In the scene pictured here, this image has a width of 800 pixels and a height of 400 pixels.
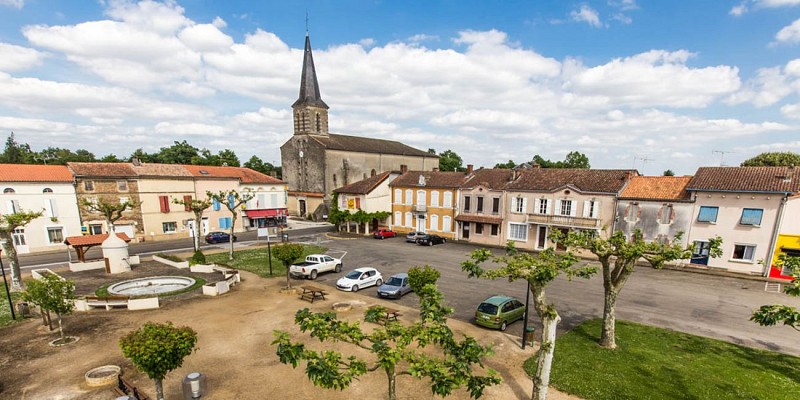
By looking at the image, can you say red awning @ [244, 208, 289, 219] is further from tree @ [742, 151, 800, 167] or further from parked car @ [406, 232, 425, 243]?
tree @ [742, 151, 800, 167]

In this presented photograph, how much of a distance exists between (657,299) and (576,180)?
15.6 meters

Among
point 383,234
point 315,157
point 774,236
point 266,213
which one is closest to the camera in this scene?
point 774,236

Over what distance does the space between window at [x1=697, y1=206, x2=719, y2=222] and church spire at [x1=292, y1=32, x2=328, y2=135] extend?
176 ft

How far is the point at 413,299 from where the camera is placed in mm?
22062

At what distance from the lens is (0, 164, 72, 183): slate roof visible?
33219 mm

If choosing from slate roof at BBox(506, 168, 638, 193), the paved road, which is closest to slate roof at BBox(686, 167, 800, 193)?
slate roof at BBox(506, 168, 638, 193)

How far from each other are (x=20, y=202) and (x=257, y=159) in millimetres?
58527

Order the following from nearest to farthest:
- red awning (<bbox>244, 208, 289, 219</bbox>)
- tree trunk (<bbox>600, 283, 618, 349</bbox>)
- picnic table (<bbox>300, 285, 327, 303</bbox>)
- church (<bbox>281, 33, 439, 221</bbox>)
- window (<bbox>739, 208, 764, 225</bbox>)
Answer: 1. tree trunk (<bbox>600, 283, 618, 349</bbox>)
2. picnic table (<bbox>300, 285, 327, 303</bbox>)
3. window (<bbox>739, 208, 764, 225</bbox>)
4. red awning (<bbox>244, 208, 289, 219</bbox>)
5. church (<bbox>281, 33, 439, 221</bbox>)

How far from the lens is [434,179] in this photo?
147 ft

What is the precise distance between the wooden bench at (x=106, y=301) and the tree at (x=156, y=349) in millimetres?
12012

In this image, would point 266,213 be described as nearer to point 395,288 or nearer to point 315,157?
point 315,157

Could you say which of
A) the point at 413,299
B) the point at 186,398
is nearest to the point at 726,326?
the point at 413,299

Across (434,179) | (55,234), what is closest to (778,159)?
(434,179)

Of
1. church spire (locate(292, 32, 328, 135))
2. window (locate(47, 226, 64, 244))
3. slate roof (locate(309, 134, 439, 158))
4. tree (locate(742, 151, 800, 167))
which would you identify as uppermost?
church spire (locate(292, 32, 328, 135))
